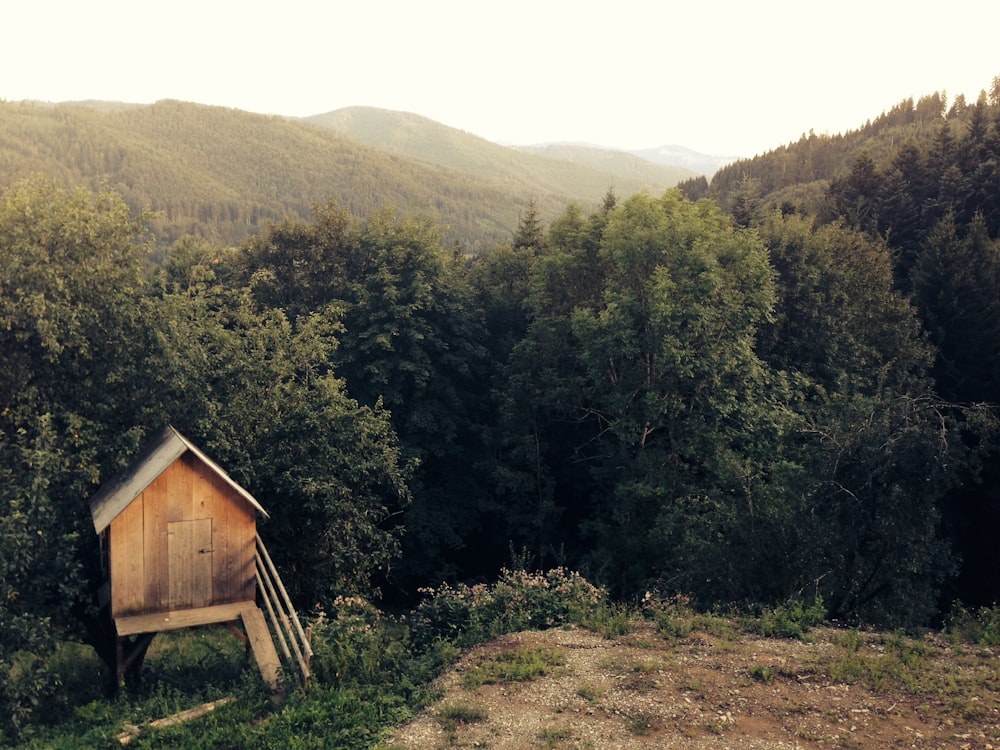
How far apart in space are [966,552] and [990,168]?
103 ft

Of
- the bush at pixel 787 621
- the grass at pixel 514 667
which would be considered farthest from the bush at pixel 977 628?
the grass at pixel 514 667

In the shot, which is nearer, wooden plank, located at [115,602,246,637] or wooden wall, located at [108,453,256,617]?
wooden plank, located at [115,602,246,637]

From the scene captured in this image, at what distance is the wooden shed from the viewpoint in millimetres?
14195

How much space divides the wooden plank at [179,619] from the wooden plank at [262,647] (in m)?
0.29

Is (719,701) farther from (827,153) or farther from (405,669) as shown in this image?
(827,153)

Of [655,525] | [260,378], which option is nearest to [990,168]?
[655,525]

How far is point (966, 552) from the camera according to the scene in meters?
29.9

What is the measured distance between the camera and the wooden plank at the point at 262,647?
1255 cm

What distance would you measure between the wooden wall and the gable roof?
0.56ft

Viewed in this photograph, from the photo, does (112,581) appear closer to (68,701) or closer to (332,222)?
(68,701)

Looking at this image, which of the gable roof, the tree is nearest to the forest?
the tree

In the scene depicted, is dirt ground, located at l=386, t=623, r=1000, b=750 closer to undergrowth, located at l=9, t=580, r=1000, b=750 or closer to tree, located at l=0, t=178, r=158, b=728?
undergrowth, located at l=9, t=580, r=1000, b=750

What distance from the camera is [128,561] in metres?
14.3

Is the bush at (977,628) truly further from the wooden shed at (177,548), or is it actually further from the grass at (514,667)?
the wooden shed at (177,548)
